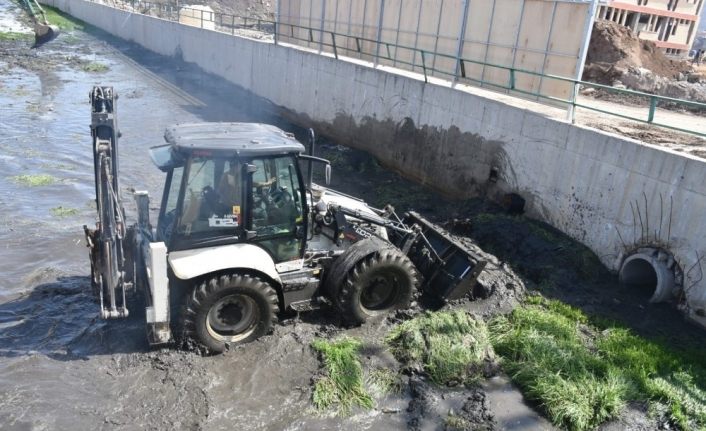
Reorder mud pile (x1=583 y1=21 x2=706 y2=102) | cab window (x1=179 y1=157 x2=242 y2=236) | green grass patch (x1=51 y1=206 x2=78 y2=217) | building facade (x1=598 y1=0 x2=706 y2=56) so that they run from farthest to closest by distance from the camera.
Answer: building facade (x1=598 y1=0 x2=706 y2=56)
mud pile (x1=583 y1=21 x2=706 y2=102)
green grass patch (x1=51 y1=206 x2=78 y2=217)
cab window (x1=179 y1=157 x2=242 y2=236)

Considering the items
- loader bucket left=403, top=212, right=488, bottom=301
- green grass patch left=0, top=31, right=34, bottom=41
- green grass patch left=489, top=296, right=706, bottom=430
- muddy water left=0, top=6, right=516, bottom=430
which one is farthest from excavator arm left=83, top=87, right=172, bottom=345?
green grass patch left=0, top=31, right=34, bottom=41

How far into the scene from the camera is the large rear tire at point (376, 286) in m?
6.84

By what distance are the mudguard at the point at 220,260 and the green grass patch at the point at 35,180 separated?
7.68 meters

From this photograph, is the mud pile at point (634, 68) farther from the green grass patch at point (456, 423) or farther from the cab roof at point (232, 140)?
the green grass patch at point (456, 423)

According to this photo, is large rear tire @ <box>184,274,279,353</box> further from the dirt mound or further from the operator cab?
the dirt mound

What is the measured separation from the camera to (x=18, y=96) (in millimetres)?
20312

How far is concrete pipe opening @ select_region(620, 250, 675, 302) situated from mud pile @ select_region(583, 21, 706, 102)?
1236 cm

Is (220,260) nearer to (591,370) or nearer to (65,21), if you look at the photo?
(591,370)

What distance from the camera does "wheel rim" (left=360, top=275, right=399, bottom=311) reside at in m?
7.17

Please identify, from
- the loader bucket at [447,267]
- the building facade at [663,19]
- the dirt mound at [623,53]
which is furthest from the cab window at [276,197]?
the building facade at [663,19]

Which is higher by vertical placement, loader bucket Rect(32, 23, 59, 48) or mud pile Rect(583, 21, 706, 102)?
mud pile Rect(583, 21, 706, 102)

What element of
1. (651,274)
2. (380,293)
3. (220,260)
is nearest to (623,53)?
(651,274)

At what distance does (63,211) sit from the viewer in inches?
420

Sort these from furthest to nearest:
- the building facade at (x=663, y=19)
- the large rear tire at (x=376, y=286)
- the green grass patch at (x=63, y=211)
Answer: the building facade at (x=663, y=19), the green grass patch at (x=63, y=211), the large rear tire at (x=376, y=286)
